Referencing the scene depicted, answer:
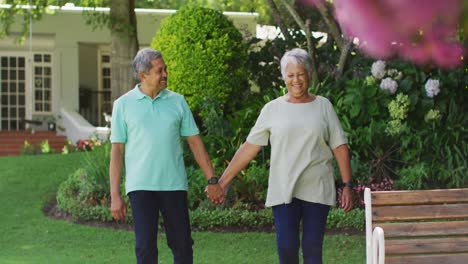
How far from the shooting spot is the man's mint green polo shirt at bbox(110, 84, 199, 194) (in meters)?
5.16

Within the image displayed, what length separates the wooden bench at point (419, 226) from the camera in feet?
15.7

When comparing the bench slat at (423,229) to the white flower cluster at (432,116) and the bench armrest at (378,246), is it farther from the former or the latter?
the white flower cluster at (432,116)

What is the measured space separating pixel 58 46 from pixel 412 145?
47.0 feet

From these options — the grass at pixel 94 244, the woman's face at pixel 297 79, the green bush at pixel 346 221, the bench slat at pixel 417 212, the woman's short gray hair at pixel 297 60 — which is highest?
the woman's short gray hair at pixel 297 60

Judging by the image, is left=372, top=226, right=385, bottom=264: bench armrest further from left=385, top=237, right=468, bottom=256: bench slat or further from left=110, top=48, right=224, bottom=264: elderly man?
left=110, top=48, right=224, bottom=264: elderly man

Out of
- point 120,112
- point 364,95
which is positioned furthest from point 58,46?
point 120,112

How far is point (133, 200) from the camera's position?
5.19 m

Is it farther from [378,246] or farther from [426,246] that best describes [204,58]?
[378,246]

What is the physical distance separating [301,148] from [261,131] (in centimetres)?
32

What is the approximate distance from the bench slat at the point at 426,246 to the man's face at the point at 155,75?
167 centimetres

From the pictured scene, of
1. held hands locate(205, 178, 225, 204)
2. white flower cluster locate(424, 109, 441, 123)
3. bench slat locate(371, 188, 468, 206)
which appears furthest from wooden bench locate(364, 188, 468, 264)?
white flower cluster locate(424, 109, 441, 123)

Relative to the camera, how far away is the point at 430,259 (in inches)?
189

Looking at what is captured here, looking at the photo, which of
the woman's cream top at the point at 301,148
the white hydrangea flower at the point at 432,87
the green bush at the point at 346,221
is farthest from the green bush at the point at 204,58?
the woman's cream top at the point at 301,148

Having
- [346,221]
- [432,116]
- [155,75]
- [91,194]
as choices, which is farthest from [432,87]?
[155,75]
